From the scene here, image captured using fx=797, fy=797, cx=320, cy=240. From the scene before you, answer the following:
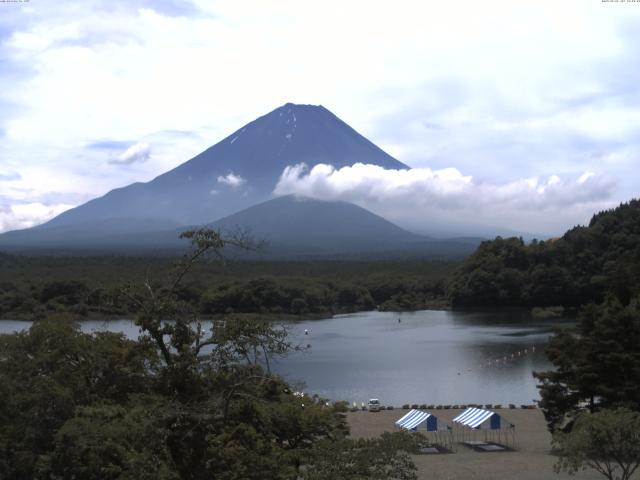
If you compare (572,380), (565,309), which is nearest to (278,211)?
(565,309)

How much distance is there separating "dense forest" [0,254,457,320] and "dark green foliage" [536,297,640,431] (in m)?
22.7

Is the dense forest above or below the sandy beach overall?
above

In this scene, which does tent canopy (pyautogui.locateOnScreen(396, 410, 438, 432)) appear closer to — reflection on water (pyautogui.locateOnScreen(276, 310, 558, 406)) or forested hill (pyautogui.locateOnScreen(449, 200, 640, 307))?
reflection on water (pyautogui.locateOnScreen(276, 310, 558, 406))

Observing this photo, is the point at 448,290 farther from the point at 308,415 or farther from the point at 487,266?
the point at 308,415

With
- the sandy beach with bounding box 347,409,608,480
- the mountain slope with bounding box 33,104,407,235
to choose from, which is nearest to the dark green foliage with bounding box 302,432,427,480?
the sandy beach with bounding box 347,409,608,480

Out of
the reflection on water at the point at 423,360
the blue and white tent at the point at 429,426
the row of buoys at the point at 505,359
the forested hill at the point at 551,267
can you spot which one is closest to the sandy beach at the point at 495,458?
the blue and white tent at the point at 429,426

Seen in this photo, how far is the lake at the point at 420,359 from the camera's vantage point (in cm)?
2134

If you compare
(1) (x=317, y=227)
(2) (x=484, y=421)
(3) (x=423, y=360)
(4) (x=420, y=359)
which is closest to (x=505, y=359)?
(3) (x=423, y=360)

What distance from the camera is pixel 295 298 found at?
45156 millimetres

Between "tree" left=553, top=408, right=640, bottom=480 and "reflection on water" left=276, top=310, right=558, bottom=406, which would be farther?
"reflection on water" left=276, top=310, right=558, bottom=406

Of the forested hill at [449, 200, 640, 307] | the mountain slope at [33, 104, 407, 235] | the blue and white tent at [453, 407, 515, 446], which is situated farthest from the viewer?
the mountain slope at [33, 104, 407, 235]

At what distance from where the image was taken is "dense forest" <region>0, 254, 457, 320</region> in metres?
42.3

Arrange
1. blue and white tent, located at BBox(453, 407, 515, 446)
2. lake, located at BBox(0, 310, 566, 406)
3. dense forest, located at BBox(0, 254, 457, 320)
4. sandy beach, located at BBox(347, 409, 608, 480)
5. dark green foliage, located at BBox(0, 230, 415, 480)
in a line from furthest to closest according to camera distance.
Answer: dense forest, located at BBox(0, 254, 457, 320)
lake, located at BBox(0, 310, 566, 406)
blue and white tent, located at BBox(453, 407, 515, 446)
sandy beach, located at BBox(347, 409, 608, 480)
dark green foliage, located at BBox(0, 230, 415, 480)

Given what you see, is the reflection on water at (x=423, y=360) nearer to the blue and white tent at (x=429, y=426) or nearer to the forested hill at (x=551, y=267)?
the blue and white tent at (x=429, y=426)
